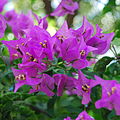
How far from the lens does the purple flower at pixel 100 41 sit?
716 mm

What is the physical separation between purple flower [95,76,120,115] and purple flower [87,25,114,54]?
0.17m

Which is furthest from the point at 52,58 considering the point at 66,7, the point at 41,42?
the point at 66,7

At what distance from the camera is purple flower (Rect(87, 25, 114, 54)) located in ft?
2.35

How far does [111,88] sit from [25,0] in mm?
1472

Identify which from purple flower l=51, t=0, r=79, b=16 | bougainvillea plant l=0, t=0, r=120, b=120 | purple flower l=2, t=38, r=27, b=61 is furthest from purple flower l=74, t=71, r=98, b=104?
purple flower l=51, t=0, r=79, b=16

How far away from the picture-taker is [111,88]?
0.57m

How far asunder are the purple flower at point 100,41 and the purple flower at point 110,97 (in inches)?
6.6

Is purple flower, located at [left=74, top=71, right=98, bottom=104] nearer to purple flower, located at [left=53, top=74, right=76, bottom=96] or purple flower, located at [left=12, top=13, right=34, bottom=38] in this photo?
purple flower, located at [left=53, top=74, right=76, bottom=96]

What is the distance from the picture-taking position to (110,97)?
55cm

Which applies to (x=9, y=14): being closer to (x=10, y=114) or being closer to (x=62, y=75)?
(x=10, y=114)

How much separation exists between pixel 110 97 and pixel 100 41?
0.68ft

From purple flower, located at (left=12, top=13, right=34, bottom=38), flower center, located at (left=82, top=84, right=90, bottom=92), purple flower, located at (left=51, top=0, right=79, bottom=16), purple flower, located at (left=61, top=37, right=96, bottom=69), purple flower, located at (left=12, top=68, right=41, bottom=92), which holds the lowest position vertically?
flower center, located at (left=82, top=84, right=90, bottom=92)

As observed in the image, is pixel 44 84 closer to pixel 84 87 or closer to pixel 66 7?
pixel 84 87

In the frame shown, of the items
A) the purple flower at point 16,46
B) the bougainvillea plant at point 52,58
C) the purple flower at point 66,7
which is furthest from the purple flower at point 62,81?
the purple flower at point 66,7
